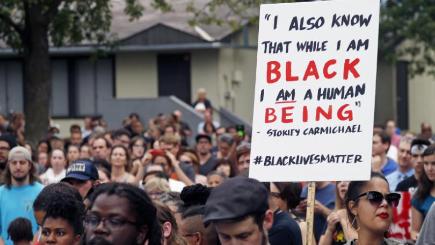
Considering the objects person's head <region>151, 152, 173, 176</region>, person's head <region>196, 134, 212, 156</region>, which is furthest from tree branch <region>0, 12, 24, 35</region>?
person's head <region>151, 152, 173, 176</region>

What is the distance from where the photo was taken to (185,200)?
8125 mm

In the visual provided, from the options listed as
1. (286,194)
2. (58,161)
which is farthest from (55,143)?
(286,194)

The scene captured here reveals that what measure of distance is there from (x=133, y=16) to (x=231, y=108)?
389 inches

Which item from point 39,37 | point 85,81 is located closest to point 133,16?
point 39,37

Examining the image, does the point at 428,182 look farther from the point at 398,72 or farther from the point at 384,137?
the point at 398,72

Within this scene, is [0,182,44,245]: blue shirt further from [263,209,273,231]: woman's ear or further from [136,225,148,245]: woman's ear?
[136,225,148,245]: woman's ear

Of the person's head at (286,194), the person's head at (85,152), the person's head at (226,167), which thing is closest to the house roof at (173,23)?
the person's head at (85,152)

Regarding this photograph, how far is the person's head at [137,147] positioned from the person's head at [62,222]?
9.76 metres

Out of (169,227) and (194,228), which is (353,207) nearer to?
(194,228)

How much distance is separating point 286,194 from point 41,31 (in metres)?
14.9

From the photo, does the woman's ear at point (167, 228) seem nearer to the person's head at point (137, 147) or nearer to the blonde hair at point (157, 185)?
the blonde hair at point (157, 185)

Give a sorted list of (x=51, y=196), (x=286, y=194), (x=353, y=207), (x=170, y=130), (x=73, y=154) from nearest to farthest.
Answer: (x=51, y=196) < (x=353, y=207) < (x=286, y=194) < (x=73, y=154) < (x=170, y=130)

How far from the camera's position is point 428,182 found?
37.2 ft

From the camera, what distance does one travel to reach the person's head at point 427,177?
11234 millimetres
